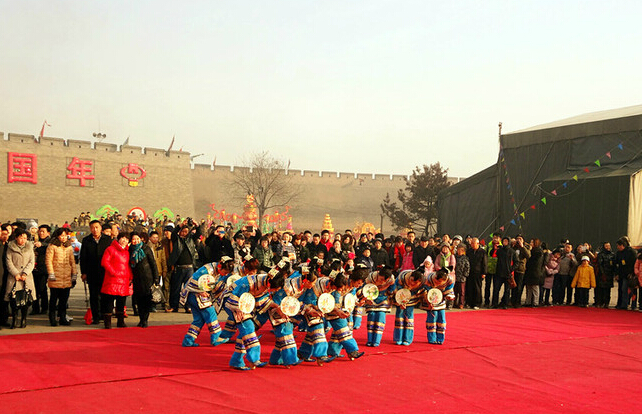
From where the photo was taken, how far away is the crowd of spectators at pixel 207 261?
28.6ft

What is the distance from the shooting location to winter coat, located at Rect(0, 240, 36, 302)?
8383 millimetres

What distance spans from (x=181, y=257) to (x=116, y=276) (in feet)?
6.07

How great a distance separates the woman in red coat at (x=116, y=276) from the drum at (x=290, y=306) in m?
3.40

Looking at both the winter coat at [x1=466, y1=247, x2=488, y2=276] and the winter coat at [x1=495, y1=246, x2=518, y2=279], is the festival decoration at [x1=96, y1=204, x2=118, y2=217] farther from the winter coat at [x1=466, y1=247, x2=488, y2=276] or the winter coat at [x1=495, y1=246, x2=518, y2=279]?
the winter coat at [x1=495, y1=246, x2=518, y2=279]

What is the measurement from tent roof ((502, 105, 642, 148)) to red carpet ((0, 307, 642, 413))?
37.3 feet

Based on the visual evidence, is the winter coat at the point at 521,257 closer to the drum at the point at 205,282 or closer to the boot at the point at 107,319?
the drum at the point at 205,282

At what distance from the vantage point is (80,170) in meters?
39.9

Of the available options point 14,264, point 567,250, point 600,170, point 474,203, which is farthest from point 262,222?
point 14,264

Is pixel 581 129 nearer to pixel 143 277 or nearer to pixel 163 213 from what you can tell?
pixel 143 277

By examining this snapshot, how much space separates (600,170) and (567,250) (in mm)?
6269

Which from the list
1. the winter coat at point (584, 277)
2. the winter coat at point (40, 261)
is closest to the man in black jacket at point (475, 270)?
the winter coat at point (584, 277)

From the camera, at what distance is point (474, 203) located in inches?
930

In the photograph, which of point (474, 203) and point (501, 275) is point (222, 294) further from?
point (474, 203)

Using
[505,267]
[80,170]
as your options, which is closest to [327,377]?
[505,267]
